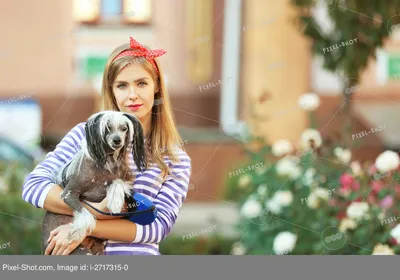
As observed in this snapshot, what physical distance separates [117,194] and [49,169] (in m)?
0.17

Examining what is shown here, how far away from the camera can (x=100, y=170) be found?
6.32ft

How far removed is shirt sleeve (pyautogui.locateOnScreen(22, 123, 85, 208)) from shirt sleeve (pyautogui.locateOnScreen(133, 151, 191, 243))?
0.22 metres

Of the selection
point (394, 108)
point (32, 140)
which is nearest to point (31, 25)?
point (394, 108)

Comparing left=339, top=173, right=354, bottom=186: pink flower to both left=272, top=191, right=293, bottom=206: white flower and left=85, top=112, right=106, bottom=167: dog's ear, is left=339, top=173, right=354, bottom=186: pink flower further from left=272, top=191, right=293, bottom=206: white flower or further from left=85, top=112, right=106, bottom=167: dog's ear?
left=85, top=112, right=106, bottom=167: dog's ear

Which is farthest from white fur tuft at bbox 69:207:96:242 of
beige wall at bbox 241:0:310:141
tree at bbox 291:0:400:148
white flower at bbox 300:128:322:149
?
beige wall at bbox 241:0:310:141

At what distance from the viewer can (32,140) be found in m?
2.71

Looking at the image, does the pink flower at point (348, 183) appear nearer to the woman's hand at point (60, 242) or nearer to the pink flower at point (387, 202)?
the pink flower at point (387, 202)

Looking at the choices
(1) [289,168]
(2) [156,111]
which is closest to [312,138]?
(1) [289,168]

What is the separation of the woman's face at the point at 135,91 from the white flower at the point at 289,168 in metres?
2.18

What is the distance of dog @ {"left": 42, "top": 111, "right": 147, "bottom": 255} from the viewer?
1912 mm
